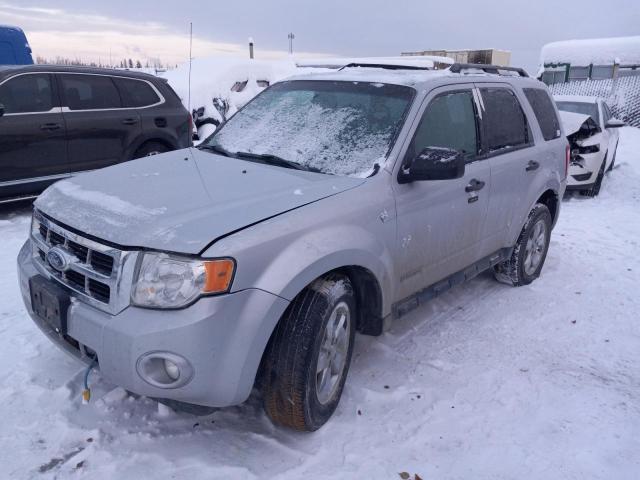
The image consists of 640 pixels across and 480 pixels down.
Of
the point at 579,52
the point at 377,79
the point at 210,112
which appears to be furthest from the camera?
the point at 579,52

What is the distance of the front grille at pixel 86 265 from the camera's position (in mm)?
2373

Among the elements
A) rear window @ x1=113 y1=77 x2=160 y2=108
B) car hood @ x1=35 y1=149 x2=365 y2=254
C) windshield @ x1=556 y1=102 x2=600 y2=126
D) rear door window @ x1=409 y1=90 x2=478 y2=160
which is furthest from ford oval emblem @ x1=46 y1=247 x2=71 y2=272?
windshield @ x1=556 y1=102 x2=600 y2=126

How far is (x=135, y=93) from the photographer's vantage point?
7297mm

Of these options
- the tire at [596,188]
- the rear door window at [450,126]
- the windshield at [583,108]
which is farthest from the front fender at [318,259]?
the windshield at [583,108]

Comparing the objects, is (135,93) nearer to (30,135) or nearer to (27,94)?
(27,94)

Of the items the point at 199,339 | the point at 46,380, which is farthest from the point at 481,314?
the point at 46,380

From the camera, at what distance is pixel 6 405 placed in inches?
114

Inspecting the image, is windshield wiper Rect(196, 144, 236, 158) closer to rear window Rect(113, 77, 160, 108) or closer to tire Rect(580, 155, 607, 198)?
rear window Rect(113, 77, 160, 108)

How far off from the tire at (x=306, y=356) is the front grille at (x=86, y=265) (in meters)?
0.76

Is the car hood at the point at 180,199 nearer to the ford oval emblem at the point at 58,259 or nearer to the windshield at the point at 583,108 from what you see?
the ford oval emblem at the point at 58,259

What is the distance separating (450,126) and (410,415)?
1.90 meters

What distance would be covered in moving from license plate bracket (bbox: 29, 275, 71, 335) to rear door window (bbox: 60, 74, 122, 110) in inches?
179

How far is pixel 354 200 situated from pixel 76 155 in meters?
4.95

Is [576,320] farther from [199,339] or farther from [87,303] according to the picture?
[87,303]
